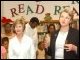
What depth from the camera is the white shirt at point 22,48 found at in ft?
3.97

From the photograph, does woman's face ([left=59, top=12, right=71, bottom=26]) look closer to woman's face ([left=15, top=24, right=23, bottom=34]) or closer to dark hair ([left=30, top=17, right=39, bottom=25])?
dark hair ([left=30, top=17, right=39, bottom=25])

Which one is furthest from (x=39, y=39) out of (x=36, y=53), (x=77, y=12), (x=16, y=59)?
(x=77, y=12)

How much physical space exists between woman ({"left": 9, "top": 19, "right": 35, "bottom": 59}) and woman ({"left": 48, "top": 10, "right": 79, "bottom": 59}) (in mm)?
151

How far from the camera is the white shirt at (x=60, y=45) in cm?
117

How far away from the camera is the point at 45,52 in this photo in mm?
1215

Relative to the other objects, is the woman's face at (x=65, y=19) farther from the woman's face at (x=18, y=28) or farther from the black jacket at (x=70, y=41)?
the woman's face at (x=18, y=28)

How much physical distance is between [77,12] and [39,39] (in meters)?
0.30

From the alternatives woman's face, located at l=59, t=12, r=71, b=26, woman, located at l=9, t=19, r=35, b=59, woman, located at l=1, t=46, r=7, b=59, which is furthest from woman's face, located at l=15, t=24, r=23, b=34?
woman's face, located at l=59, t=12, r=71, b=26

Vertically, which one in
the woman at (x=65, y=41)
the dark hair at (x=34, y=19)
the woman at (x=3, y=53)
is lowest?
the woman at (x=3, y=53)

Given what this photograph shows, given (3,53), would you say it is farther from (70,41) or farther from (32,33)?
(70,41)

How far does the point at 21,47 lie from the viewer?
1220 mm

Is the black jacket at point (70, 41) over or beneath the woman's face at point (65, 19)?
beneath

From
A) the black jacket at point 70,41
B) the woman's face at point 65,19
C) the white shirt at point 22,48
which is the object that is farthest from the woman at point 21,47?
the woman's face at point 65,19

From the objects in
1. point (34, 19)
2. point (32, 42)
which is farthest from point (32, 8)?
point (32, 42)
